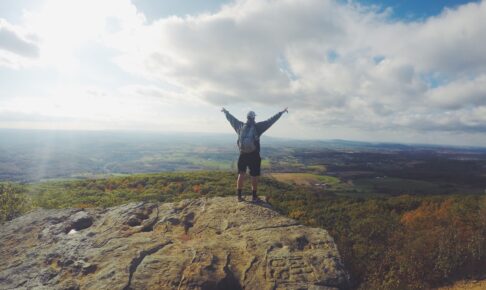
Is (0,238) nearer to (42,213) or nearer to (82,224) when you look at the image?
(42,213)

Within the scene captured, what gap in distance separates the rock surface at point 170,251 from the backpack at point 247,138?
81.0 inches

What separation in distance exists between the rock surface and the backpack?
2056 mm

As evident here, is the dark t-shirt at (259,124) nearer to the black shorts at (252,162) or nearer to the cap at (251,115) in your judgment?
the cap at (251,115)

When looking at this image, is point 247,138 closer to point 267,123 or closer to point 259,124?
point 259,124

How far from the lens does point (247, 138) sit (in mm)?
10539

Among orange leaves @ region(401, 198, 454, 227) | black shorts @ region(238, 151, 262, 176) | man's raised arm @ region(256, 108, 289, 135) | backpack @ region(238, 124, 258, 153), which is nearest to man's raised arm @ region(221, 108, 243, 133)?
backpack @ region(238, 124, 258, 153)

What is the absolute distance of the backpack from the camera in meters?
10.5

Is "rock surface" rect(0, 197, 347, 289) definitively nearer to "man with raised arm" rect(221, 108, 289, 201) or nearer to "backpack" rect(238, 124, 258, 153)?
"man with raised arm" rect(221, 108, 289, 201)

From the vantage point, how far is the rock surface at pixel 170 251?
20.9 ft

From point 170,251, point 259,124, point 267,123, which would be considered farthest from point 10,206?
point 267,123

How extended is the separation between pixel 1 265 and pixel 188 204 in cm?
565

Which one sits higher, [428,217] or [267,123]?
[267,123]

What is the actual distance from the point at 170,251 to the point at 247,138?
485cm

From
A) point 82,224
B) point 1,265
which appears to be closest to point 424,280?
point 82,224
